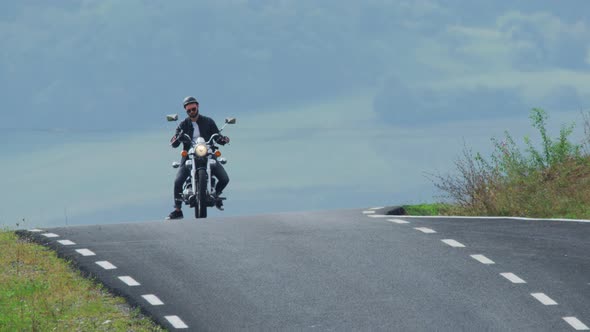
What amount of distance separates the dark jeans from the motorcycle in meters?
0.08

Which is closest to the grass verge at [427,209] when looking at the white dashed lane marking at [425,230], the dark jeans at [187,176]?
the dark jeans at [187,176]

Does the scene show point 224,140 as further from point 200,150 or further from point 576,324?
point 576,324

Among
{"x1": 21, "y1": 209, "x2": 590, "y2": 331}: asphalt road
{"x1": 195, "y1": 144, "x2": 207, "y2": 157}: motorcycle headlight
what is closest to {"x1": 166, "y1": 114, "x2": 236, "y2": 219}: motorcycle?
{"x1": 195, "y1": 144, "x2": 207, "y2": 157}: motorcycle headlight

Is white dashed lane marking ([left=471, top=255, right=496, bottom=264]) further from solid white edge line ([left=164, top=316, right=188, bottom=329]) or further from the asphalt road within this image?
solid white edge line ([left=164, top=316, right=188, bottom=329])

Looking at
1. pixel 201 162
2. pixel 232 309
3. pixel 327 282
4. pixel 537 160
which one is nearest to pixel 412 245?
pixel 327 282

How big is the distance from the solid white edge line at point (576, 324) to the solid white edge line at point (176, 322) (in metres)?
3.95

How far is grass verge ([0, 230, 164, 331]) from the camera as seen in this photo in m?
13.0

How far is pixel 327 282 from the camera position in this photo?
47.9 feet

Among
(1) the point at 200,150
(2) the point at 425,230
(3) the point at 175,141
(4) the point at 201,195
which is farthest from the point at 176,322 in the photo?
(3) the point at 175,141

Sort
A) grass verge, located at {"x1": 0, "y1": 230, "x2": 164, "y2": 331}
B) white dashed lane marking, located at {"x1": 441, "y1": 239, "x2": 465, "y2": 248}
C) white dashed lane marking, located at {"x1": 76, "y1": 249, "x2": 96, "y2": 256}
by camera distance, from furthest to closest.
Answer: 1. white dashed lane marking, located at {"x1": 441, "y1": 239, "x2": 465, "y2": 248}
2. white dashed lane marking, located at {"x1": 76, "y1": 249, "x2": 96, "y2": 256}
3. grass verge, located at {"x1": 0, "y1": 230, "x2": 164, "y2": 331}

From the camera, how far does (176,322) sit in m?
12.8

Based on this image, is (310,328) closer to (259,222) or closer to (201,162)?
(259,222)

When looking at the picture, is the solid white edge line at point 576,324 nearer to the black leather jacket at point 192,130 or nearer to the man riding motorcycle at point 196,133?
the man riding motorcycle at point 196,133

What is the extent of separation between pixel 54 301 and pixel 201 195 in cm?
905
